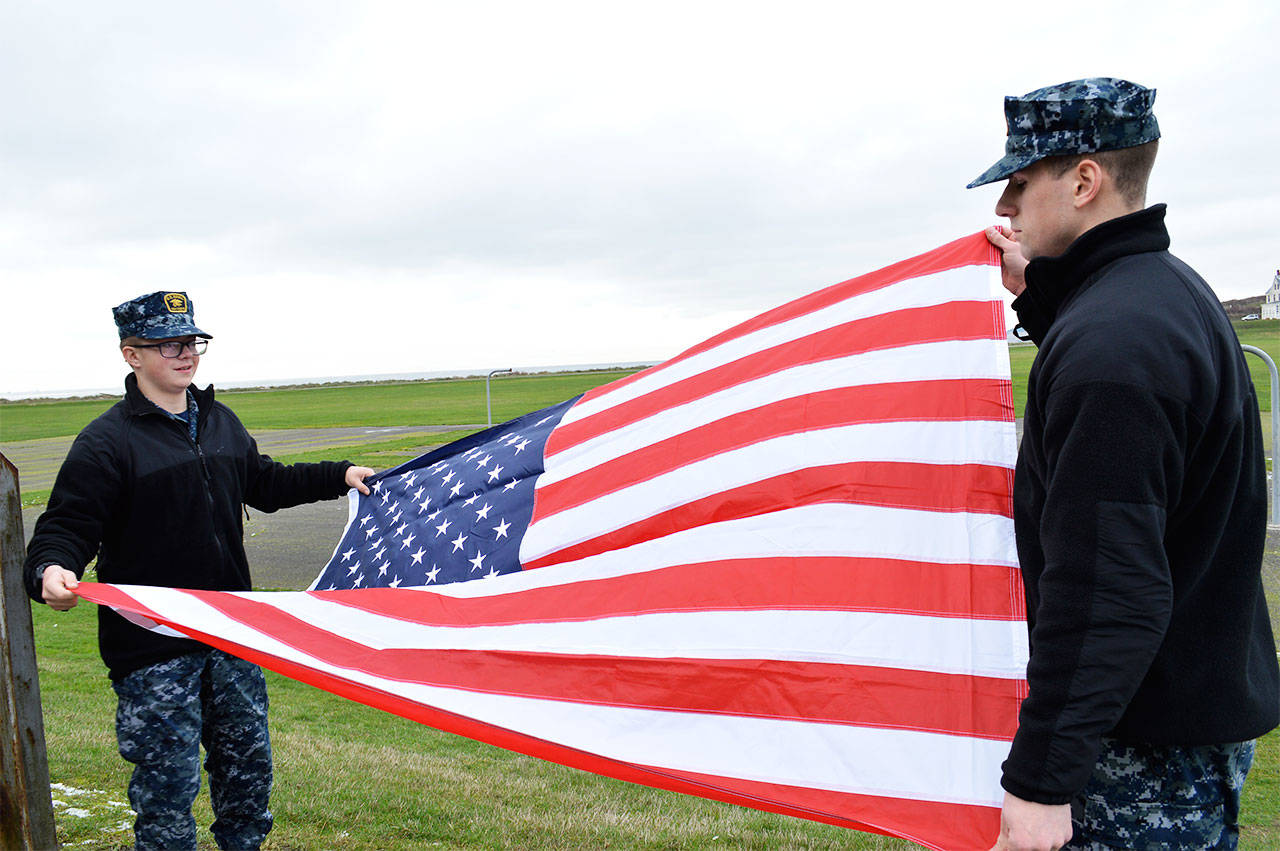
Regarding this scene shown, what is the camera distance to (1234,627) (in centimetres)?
190

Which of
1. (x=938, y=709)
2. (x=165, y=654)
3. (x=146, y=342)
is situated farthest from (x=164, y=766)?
(x=938, y=709)

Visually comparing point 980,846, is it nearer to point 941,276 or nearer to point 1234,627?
point 1234,627

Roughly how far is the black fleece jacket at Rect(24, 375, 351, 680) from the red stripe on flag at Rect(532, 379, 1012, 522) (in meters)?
1.25

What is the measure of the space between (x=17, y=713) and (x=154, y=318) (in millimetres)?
1459

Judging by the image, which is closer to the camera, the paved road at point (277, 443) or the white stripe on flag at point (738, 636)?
the white stripe on flag at point (738, 636)

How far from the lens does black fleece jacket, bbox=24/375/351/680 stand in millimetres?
3328

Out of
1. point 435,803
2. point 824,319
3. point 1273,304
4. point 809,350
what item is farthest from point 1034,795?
point 1273,304

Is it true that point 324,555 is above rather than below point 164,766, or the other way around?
below

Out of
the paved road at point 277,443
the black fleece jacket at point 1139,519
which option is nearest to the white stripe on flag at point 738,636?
the black fleece jacket at point 1139,519

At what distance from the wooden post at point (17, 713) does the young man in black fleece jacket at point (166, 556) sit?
78 millimetres

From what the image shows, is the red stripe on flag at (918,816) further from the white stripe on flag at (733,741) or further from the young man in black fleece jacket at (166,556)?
the young man in black fleece jacket at (166,556)

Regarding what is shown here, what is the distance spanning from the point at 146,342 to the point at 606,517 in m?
1.89

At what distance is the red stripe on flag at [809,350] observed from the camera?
3043 millimetres

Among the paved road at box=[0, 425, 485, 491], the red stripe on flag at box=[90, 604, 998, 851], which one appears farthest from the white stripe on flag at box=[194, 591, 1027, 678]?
the paved road at box=[0, 425, 485, 491]
